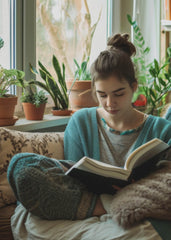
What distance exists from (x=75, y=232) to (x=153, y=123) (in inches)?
26.3

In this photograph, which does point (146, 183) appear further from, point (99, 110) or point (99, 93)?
point (99, 110)

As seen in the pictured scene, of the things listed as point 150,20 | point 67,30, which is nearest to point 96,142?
point 67,30

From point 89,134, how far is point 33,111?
490 millimetres

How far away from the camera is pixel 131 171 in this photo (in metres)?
1.28

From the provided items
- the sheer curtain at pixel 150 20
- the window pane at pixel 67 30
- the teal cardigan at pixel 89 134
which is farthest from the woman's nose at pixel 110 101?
the sheer curtain at pixel 150 20

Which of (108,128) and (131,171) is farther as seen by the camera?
(108,128)

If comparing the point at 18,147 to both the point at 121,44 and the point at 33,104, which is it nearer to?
the point at 33,104

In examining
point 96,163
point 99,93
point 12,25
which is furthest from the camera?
point 12,25

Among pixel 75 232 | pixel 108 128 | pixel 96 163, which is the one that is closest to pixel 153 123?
pixel 108 128

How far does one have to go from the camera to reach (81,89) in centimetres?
239

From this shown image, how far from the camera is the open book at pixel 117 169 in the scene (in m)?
1.23

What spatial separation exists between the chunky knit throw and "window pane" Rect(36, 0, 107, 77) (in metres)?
1.18

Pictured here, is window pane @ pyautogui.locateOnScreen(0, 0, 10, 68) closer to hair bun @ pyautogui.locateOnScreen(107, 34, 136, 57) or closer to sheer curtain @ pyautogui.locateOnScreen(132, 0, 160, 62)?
hair bun @ pyautogui.locateOnScreen(107, 34, 136, 57)

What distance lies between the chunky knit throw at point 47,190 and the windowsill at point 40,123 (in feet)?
1.88
